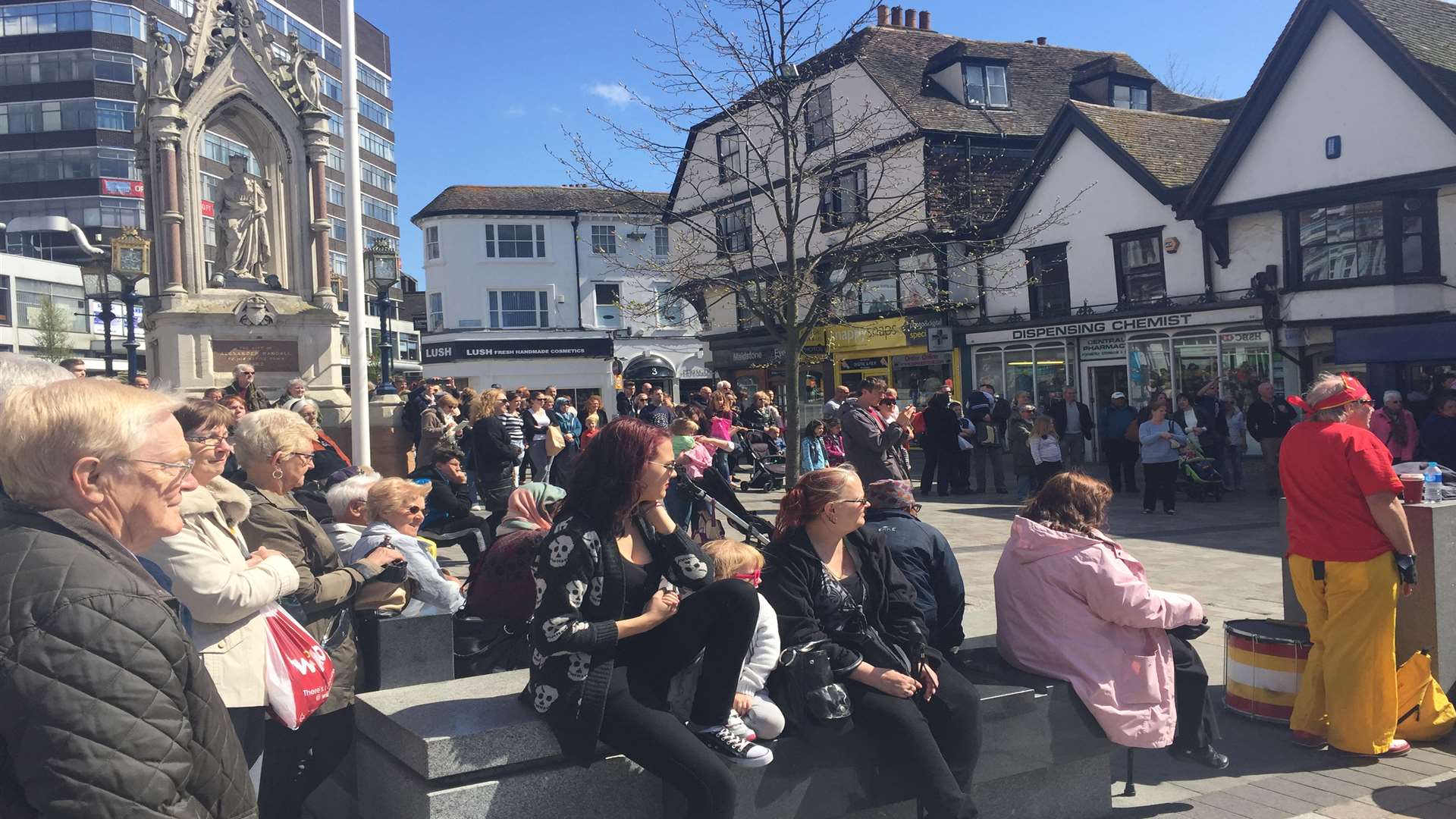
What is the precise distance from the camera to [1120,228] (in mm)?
24656

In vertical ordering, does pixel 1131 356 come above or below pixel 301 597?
above

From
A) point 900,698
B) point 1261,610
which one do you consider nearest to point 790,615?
point 900,698

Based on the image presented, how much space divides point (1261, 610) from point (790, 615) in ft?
19.7

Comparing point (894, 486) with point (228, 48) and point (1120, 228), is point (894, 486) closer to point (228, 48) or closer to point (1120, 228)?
point (228, 48)

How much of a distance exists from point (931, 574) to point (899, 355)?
2503 centimetres

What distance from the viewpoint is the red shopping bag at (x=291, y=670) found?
345 centimetres

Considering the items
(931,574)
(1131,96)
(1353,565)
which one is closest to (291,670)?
(931,574)

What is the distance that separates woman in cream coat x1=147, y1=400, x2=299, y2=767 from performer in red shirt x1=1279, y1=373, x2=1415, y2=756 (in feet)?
15.8

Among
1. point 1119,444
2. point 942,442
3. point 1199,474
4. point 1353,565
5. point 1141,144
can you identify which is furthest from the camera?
point 1141,144

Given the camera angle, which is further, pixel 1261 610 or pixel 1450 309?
pixel 1450 309

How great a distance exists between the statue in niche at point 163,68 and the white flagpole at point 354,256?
417 centimetres

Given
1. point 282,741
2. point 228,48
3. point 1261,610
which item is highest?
point 228,48

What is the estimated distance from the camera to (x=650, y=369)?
49094 mm

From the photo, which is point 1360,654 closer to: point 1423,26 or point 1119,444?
point 1119,444
